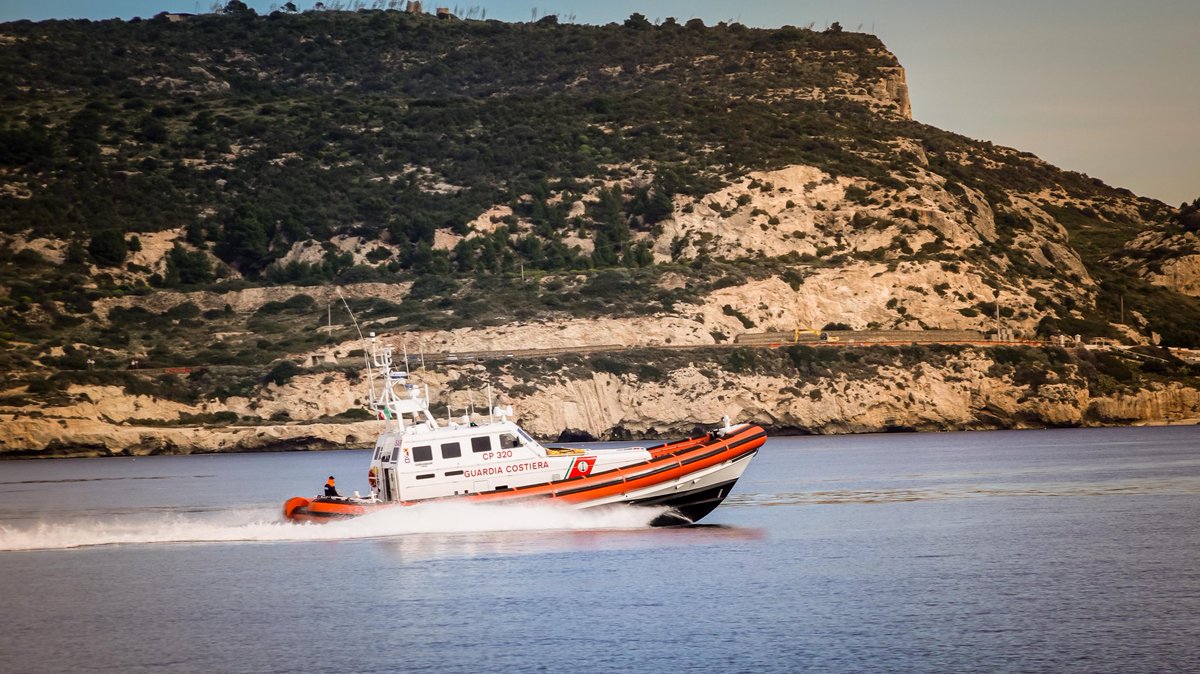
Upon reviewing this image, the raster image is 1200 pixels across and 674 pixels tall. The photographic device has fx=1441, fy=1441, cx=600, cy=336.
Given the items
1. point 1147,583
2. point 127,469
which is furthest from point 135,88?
point 1147,583

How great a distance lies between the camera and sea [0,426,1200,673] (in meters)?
29.0

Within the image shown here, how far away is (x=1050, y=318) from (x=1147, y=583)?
274ft

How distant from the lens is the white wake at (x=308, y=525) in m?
42.7

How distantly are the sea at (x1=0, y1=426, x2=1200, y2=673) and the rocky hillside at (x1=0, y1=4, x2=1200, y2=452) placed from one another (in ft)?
137

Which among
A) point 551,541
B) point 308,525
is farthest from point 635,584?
point 308,525

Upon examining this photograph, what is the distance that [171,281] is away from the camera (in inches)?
5049

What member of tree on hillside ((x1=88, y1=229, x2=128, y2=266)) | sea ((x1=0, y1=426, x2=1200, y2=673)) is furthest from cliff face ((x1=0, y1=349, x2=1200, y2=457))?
sea ((x1=0, y1=426, x2=1200, y2=673))

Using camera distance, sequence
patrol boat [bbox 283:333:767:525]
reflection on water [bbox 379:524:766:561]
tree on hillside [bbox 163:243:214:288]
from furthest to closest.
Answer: tree on hillside [bbox 163:243:214:288]
reflection on water [bbox 379:524:766:561]
patrol boat [bbox 283:333:767:525]

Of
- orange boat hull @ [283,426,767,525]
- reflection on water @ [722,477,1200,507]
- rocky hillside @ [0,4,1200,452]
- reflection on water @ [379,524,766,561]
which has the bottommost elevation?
reflection on water @ [722,477,1200,507]

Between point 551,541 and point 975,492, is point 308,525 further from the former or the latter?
point 975,492

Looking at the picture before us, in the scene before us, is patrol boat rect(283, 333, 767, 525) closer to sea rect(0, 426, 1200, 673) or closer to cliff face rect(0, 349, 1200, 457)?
sea rect(0, 426, 1200, 673)

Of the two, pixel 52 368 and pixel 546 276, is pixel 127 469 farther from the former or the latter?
pixel 546 276

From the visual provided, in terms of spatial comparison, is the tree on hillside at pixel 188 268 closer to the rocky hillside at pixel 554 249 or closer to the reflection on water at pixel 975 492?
the rocky hillside at pixel 554 249

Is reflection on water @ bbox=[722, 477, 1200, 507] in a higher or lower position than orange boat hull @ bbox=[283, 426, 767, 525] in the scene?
lower
